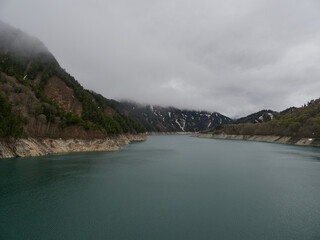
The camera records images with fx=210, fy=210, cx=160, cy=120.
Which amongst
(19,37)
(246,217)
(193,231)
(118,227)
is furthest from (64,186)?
(19,37)

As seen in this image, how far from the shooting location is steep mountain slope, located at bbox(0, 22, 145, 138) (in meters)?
58.6

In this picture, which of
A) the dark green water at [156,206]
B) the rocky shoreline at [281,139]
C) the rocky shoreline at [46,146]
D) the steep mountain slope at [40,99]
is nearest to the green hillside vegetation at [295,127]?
the rocky shoreline at [281,139]

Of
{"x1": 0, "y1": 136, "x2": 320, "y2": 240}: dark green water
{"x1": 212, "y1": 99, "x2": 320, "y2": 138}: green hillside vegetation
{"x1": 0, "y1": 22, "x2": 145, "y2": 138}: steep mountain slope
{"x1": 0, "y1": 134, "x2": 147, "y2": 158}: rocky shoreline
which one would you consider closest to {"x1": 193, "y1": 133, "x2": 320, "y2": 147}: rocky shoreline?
{"x1": 212, "y1": 99, "x2": 320, "y2": 138}: green hillside vegetation

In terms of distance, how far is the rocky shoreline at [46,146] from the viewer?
5019 cm

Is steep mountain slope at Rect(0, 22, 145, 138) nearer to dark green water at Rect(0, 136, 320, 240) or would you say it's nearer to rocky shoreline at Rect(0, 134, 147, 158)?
rocky shoreline at Rect(0, 134, 147, 158)

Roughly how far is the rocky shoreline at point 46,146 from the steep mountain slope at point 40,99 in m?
1.95

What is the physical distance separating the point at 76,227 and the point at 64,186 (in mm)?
13489

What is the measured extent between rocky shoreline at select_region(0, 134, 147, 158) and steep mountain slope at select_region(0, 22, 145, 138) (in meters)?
1.95

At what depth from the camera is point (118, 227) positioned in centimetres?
1681

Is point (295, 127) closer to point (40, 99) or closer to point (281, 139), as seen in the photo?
point (281, 139)

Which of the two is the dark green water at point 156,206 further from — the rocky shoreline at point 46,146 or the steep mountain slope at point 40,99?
the steep mountain slope at point 40,99

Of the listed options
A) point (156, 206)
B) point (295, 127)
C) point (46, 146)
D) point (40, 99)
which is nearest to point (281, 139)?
point (295, 127)

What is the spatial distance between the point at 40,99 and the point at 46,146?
19.0m

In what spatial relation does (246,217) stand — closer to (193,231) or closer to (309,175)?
(193,231)
